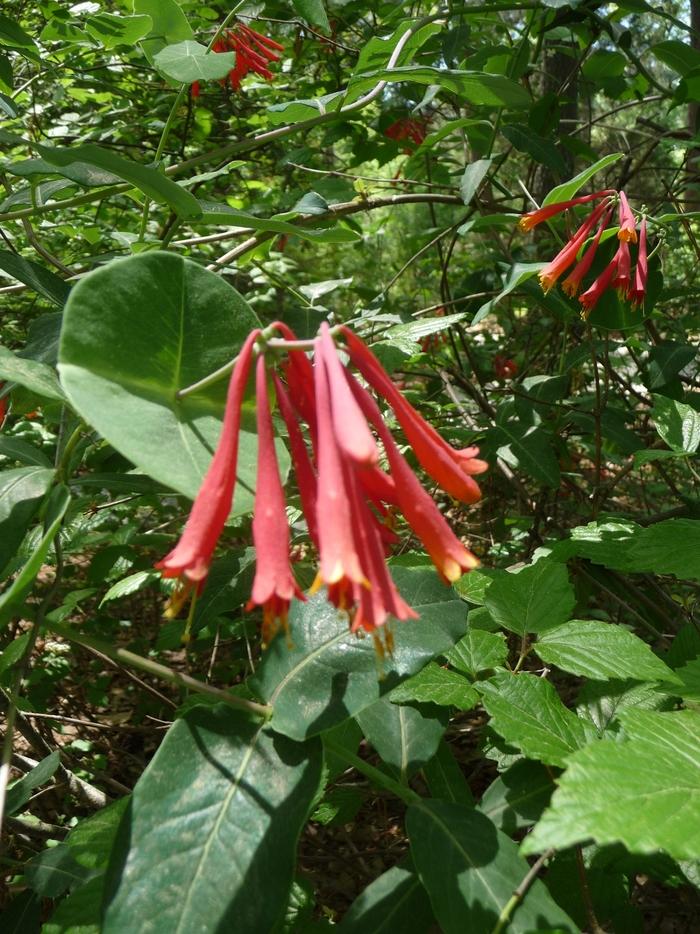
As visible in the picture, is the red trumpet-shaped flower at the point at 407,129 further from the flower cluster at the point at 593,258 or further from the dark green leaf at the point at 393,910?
the dark green leaf at the point at 393,910

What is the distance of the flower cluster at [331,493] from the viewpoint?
64cm

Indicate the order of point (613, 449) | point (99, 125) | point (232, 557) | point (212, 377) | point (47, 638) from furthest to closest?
point (99, 125), point (613, 449), point (47, 638), point (232, 557), point (212, 377)

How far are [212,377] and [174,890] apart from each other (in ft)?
1.59

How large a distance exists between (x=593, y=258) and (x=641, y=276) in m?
0.14

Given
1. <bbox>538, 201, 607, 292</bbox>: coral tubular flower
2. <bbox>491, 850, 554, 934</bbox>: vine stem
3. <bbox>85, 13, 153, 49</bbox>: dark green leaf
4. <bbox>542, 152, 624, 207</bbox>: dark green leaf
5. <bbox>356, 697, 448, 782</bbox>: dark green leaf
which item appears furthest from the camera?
<bbox>538, 201, 607, 292</bbox>: coral tubular flower

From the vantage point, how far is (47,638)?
258cm

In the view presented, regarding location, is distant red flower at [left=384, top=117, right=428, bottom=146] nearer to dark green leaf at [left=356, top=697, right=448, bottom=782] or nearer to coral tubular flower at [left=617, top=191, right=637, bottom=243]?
coral tubular flower at [left=617, top=191, right=637, bottom=243]

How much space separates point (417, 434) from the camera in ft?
2.49

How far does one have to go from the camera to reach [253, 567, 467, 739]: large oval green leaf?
82 cm

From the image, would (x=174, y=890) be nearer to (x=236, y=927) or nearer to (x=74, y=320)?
(x=236, y=927)

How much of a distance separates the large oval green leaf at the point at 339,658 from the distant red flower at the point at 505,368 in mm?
2234

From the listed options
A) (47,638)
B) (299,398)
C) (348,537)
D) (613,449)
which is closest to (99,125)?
(47,638)

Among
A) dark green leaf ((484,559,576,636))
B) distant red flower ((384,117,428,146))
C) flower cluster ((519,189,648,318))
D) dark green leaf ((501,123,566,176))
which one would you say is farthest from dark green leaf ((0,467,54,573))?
distant red flower ((384,117,428,146))

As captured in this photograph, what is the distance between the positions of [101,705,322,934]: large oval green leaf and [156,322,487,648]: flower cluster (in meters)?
0.15
